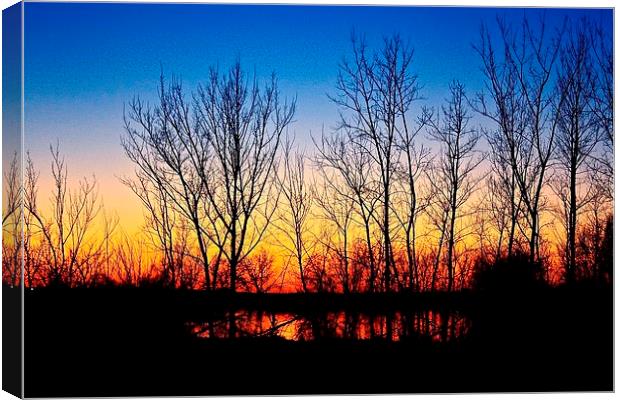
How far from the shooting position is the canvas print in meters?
6.04

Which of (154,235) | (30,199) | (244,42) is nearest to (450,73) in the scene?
(244,42)

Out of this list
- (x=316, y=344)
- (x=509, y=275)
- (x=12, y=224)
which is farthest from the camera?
(x=509, y=275)

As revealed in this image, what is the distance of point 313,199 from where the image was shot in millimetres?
6273

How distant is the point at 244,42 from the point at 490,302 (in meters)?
2.27

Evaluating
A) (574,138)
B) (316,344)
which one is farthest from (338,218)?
(574,138)

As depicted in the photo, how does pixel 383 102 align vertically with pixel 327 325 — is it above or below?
above

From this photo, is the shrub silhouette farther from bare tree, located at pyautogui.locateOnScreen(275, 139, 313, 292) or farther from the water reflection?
bare tree, located at pyautogui.locateOnScreen(275, 139, 313, 292)

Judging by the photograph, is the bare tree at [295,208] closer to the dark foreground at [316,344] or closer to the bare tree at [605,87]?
the dark foreground at [316,344]

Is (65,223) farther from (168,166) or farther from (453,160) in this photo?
(453,160)

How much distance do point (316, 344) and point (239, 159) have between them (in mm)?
1255

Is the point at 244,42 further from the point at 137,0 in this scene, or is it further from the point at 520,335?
the point at 520,335

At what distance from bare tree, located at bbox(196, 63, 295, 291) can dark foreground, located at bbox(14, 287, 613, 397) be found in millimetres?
417

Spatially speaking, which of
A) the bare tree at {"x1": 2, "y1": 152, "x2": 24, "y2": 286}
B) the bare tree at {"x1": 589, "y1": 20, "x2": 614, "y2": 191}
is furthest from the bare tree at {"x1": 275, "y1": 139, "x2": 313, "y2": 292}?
the bare tree at {"x1": 589, "y1": 20, "x2": 614, "y2": 191}

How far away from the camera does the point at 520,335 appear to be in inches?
249
